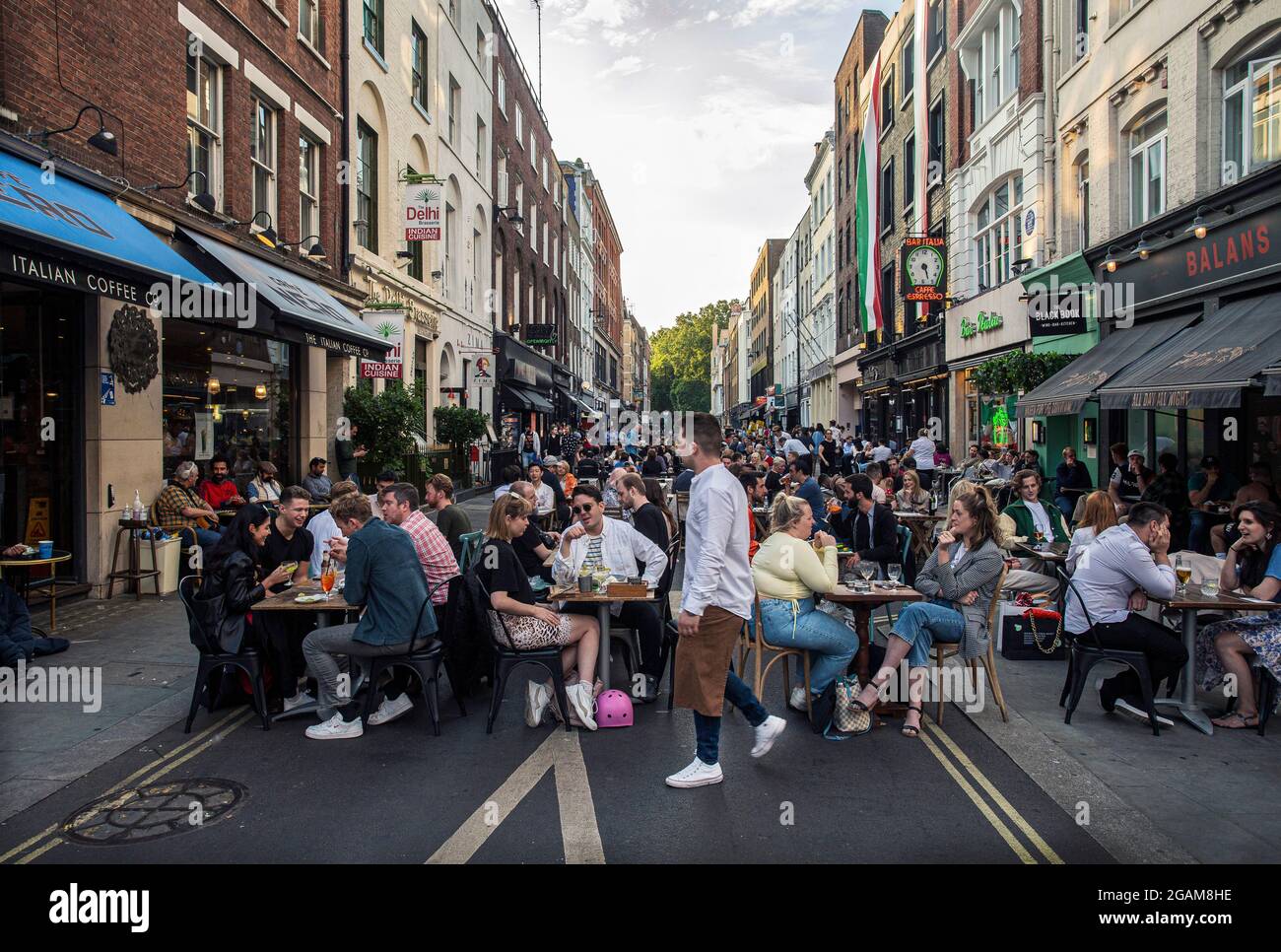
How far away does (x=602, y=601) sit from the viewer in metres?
6.15

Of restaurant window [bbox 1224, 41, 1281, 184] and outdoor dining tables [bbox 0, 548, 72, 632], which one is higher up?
restaurant window [bbox 1224, 41, 1281, 184]

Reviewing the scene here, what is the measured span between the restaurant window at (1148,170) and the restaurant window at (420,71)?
53.3 ft

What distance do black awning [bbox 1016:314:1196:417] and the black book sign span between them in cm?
64

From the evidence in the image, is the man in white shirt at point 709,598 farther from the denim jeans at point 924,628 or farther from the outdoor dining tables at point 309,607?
the outdoor dining tables at point 309,607

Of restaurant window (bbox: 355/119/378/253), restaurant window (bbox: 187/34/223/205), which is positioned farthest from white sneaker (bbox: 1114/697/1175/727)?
restaurant window (bbox: 355/119/378/253)

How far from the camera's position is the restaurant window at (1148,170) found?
1448 centimetres

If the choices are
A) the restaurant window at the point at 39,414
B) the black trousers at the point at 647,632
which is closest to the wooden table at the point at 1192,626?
the black trousers at the point at 647,632

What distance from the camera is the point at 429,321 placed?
2330 cm

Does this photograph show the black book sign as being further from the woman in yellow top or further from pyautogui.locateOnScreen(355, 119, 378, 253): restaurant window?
pyautogui.locateOnScreen(355, 119, 378, 253): restaurant window

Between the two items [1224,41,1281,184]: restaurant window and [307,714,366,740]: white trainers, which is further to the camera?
[1224,41,1281,184]: restaurant window

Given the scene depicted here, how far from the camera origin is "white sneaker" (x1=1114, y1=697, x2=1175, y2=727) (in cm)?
611
